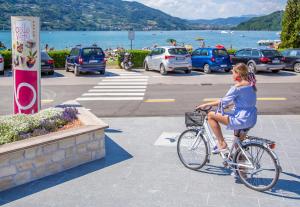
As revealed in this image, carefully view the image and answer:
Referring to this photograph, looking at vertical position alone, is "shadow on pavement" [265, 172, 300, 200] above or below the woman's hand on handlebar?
below

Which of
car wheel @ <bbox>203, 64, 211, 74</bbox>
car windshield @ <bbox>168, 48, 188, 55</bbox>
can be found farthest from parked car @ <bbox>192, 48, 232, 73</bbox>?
car windshield @ <bbox>168, 48, 188, 55</bbox>

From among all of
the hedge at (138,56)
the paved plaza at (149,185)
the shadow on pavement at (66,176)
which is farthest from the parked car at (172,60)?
the shadow on pavement at (66,176)

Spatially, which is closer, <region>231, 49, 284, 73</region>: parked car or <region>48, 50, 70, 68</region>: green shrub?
<region>231, 49, 284, 73</region>: parked car

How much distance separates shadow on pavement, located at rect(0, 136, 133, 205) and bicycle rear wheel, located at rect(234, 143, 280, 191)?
2.39 m

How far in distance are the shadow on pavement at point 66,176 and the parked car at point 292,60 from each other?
2048cm

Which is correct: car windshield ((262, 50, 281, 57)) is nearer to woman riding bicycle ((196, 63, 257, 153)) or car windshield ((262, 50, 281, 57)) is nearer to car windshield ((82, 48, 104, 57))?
car windshield ((82, 48, 104, 57))

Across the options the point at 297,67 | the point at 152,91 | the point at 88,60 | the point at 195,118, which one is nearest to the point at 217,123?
the point at 195,118

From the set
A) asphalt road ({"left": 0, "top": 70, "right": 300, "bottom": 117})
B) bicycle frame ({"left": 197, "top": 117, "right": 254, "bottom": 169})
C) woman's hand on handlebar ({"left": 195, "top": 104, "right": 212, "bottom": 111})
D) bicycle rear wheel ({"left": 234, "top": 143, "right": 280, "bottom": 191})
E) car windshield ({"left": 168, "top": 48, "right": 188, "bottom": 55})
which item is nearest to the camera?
bicycle rear wheel ({"left": 234, "top": 143, "right": 280, "bottom": 191})

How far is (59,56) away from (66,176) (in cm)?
2251

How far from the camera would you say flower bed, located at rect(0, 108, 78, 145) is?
7.25m

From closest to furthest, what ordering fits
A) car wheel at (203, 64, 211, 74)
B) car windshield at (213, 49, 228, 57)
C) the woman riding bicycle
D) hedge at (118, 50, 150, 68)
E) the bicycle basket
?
1. the woman riding bicycle
2. the bicycle basket
3. car wheel at (203, 64, 211, 74)
4. car windshield at (213, 49, 228, 57)
5. hedge at (118, 50, 150, 68)

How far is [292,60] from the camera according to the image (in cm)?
2689

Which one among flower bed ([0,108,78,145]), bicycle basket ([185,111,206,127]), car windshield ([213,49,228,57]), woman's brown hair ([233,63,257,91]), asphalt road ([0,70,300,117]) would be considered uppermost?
woman's brown hair ([233,63,257,91])

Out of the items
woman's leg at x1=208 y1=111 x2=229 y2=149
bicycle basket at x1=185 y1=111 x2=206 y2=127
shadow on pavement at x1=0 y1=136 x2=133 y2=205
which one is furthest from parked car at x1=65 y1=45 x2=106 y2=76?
woman's leg at x1=208 y1=111 x2=229 y2=149
